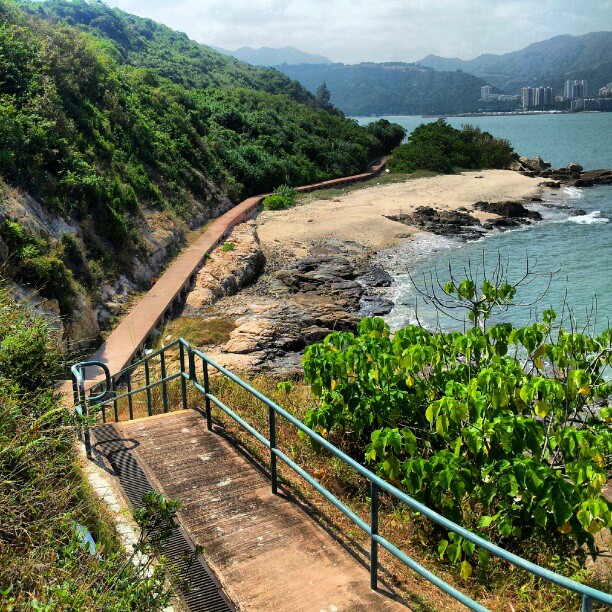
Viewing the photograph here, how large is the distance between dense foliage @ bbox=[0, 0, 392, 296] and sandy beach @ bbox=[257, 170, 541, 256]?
3.62m

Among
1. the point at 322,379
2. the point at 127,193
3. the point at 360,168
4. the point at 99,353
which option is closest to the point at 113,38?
the point at 360,168

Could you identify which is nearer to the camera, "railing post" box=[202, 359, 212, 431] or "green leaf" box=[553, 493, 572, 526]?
"green leaf" box=[553, 493, 572, 526]

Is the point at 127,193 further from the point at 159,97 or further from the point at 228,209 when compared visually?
the point at 159,97

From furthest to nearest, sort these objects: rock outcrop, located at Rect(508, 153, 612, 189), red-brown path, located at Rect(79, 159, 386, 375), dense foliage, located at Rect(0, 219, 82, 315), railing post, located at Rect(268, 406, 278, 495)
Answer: rock outcrop, located at Rect(508, 153, 612, 189) → red-brown path, located at Rect(79, 159, 386, 375) → dense foliage, located at Rect(0, 219, 82, 315) → railing post, located at Rect(268, 406, 278, 495)

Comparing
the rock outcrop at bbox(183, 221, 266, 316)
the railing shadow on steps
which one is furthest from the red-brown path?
the railing shadow on steps

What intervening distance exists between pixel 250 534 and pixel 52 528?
5.20 feet

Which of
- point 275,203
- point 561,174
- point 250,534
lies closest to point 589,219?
point 275,203

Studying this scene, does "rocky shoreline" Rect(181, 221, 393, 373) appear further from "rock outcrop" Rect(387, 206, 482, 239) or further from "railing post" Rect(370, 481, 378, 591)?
"railing post" Rect(370, 481, 378, 591)

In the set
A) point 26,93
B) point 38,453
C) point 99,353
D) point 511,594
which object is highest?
point 26,93

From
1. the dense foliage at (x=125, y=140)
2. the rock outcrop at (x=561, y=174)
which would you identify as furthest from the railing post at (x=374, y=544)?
the rock outcrop at (x=561, y=174)

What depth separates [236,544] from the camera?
449cm

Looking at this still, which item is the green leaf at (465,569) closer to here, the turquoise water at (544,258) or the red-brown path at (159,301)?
the red-brown path at (159,301)

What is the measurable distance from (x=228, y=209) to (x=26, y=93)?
42.9 ft

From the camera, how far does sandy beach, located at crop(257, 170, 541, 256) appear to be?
1124 inches
